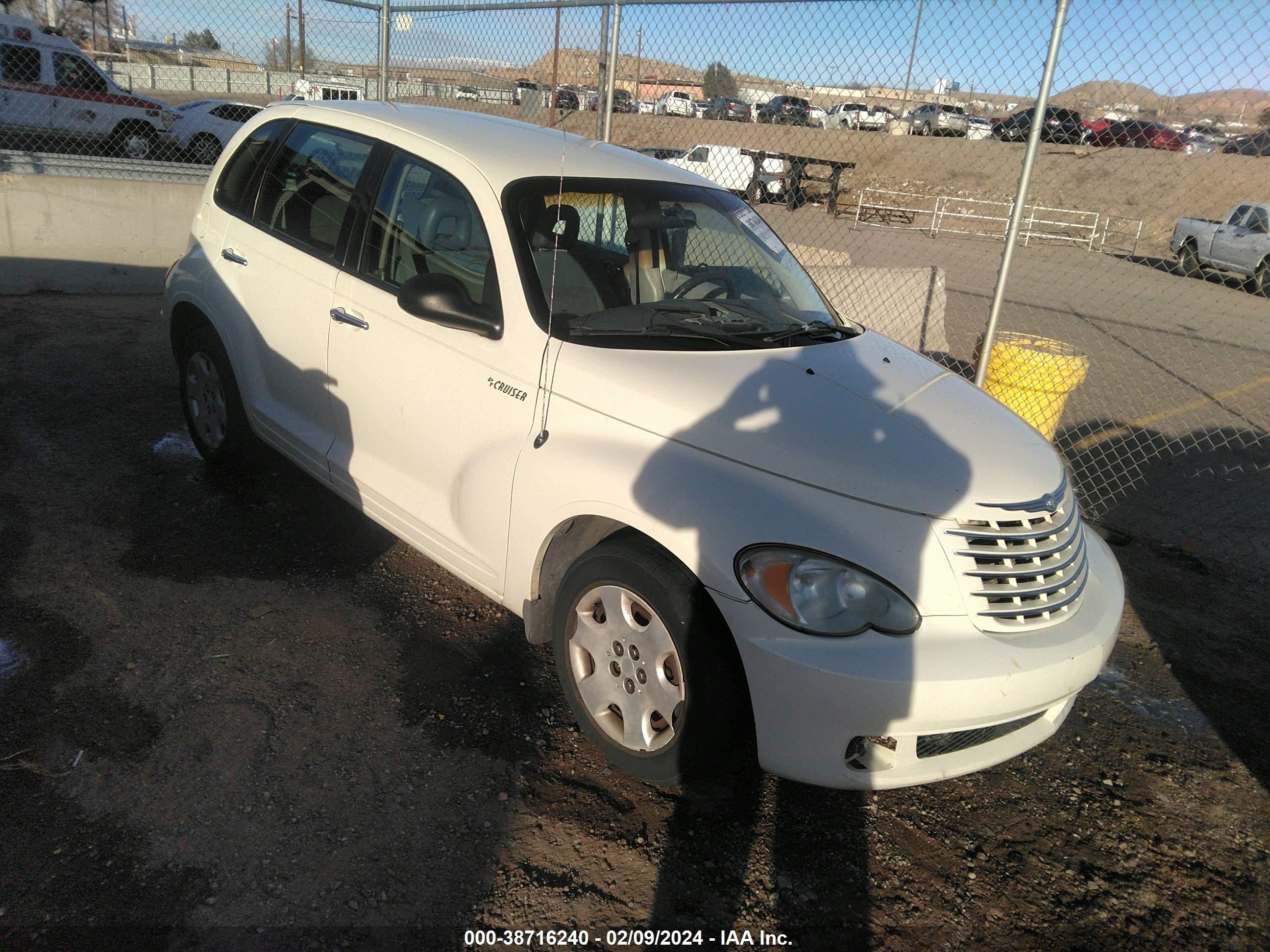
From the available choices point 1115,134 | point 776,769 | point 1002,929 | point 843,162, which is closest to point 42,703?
point 776,769

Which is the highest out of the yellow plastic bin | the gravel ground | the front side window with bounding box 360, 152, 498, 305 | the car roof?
the car roof

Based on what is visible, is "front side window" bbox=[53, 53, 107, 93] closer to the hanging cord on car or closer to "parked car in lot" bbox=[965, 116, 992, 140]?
"parked car in lot" bbox=[965, 116, 992, 140]

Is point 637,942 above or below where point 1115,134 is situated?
below

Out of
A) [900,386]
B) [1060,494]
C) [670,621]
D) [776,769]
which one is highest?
[900,386]

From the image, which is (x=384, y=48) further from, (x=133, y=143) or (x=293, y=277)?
(x=133, y=143)

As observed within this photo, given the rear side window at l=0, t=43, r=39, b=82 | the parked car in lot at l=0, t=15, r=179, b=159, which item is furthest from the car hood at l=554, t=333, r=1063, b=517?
the rear side window at l=0, t=43, r=39, b=82

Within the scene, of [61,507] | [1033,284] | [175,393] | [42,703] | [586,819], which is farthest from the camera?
[1033,284]

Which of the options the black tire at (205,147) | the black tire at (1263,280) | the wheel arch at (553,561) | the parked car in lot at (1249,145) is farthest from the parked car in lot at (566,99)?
the black tire at (1263,280)

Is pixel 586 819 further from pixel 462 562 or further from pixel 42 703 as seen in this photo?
pixel 42 703

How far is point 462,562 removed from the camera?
346 centimetres

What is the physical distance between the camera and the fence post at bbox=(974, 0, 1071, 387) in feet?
15.9

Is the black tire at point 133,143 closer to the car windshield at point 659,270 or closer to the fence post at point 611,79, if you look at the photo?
the fence post at point 611,79

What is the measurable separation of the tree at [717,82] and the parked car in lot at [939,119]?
1424 mm

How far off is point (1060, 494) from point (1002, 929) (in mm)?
1343
